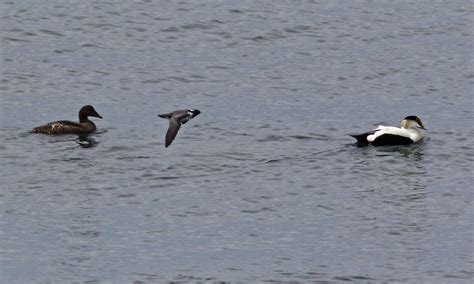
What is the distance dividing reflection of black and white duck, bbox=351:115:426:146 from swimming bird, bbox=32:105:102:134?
5.83 meters

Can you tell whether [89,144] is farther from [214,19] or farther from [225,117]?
[214,19]

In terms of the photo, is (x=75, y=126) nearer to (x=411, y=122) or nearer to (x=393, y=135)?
(x=393, y=135)

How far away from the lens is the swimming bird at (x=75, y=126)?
96.5ft

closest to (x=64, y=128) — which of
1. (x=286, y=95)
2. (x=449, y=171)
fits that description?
(x=286, y=95)

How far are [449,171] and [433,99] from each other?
8056mm

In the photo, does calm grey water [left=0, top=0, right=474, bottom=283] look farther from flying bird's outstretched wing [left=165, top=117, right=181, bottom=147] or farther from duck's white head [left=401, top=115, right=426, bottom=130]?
duck's white head [left=401, top=115, right=426, bottom=130]

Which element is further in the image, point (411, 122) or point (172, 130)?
point (411, 122)

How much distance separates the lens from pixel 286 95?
111 ft

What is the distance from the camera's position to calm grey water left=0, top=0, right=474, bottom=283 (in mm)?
20797

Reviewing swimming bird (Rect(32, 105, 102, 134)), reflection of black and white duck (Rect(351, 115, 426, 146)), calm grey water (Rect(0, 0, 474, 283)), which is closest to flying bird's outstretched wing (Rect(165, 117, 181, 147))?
calm grey water (Rect(0, 0, 474, 283))

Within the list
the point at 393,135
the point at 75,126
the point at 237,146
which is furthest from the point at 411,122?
the point at 75,126

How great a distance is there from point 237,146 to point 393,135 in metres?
3.35

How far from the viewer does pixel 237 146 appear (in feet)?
92.0

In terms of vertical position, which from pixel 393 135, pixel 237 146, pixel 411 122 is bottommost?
pixel 237 146
